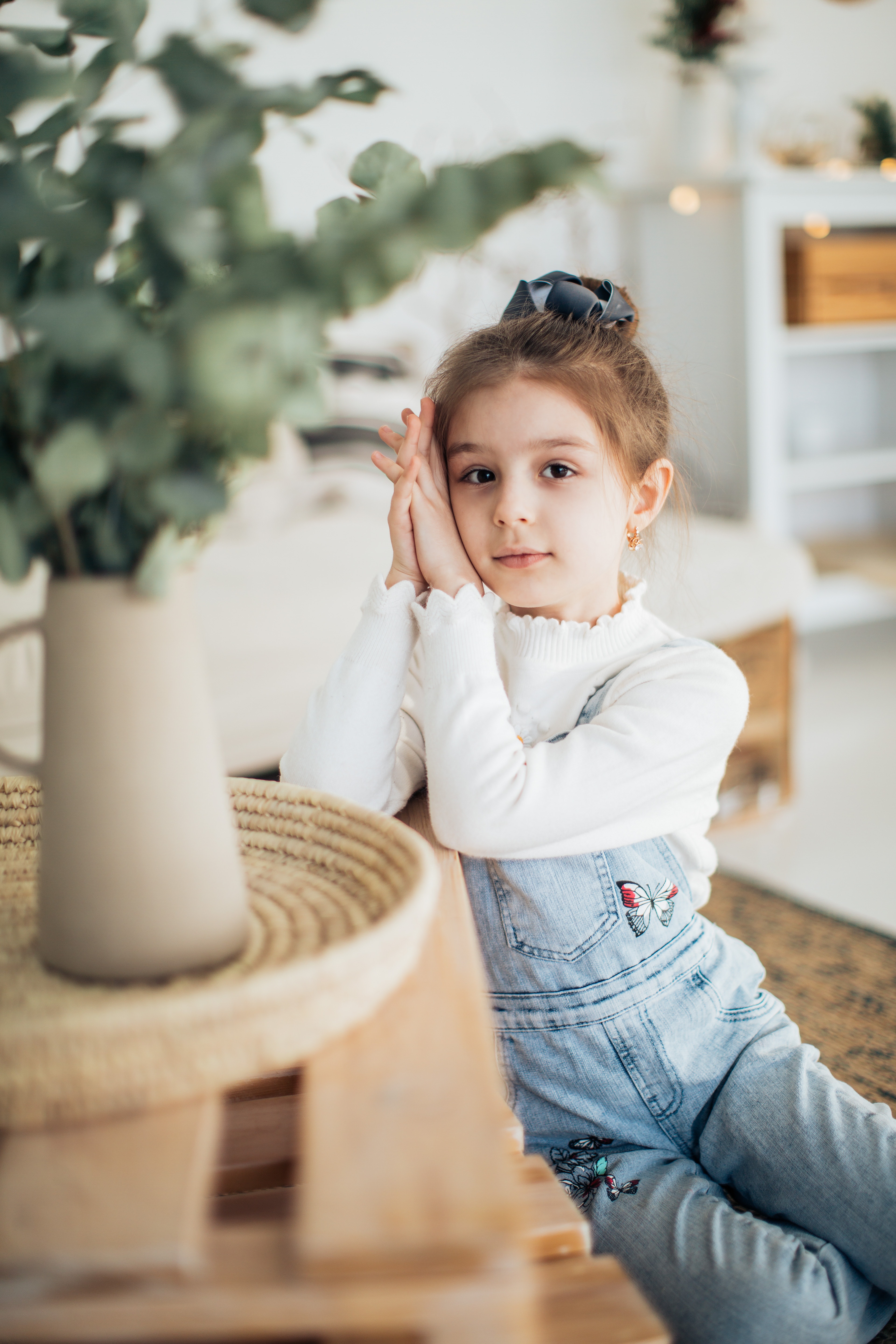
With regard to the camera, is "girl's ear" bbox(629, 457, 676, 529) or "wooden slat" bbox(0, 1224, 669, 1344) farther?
"girl's ear" bbox(629, 457, 676, 529)

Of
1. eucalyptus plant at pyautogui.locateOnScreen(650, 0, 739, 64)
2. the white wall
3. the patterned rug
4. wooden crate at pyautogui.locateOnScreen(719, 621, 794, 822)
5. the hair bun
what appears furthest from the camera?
eucalyptus plant at pyautogui.locateOnScreen(650, 0, 739, 64)

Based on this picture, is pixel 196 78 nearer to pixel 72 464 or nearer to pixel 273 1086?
pixel 72 464

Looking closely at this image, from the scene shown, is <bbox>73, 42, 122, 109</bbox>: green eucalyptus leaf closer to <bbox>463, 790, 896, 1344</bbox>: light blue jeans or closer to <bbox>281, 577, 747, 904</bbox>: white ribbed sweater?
<bbox>281, 577, 747, 904</bbox>: white ribbed sweater

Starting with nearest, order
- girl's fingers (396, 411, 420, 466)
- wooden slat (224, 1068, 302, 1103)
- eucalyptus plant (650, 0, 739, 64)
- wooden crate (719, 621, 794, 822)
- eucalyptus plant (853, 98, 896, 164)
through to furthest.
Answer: wooden slat (224, 1068, 302, 1103) < girl's fingers (396, 411, 420, 466) < wooden crate (719, 621, 794, 822) < eucalyptus plant (650, 0, 739, 64) < eucalyptus plant (853, 98, 896, 164)

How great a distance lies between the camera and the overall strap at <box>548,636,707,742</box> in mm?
872

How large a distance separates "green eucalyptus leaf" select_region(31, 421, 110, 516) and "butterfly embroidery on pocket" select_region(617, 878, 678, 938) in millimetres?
516

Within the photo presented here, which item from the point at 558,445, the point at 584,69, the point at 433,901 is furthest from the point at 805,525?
the point at 433,901

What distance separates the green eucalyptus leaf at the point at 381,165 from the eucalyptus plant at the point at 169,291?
4 cm

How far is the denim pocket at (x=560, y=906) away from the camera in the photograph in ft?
2.57

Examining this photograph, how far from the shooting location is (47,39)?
526 millimetres

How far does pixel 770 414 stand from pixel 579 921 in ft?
8.19

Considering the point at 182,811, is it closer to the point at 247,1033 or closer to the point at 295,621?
the point at 247,1033

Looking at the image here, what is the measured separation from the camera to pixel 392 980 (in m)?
0.49

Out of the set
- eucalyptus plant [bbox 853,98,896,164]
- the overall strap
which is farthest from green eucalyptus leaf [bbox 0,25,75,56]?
eucalyptus plant [bbox 853,98,896,164]
